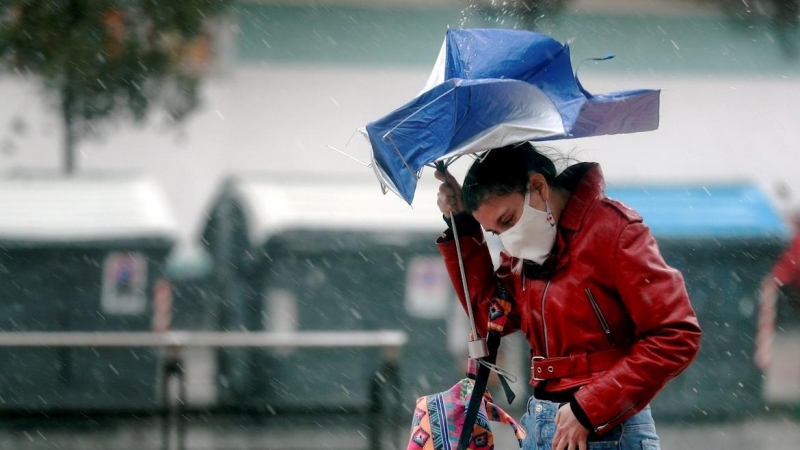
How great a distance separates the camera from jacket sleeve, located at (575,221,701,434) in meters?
2.48

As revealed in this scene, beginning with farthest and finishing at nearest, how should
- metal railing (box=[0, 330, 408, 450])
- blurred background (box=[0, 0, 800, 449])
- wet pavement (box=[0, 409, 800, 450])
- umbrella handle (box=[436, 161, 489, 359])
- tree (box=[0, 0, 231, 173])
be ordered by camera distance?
tree (box=[0, 0, 231, 173]), blurred background (box=[0, 0, 800, 449]), wet pavement (box=[0, 409, 800, 450]), metal railing (box=[0, 330, 408, 450]), umbrella handle (box=[436, 161, 489, 359])

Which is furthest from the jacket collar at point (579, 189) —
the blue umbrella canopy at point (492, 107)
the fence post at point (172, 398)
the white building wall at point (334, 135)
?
the white building wall at point (334, 135)

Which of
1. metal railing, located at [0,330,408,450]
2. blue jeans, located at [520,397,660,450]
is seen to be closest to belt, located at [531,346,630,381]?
blue jeans, located at [520,397,660,450]

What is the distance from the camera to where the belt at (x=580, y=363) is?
2.64m

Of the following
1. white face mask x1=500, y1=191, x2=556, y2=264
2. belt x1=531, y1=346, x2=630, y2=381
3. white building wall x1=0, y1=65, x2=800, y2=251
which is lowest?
belt x1=531, y1=346, x2=630, y2=381

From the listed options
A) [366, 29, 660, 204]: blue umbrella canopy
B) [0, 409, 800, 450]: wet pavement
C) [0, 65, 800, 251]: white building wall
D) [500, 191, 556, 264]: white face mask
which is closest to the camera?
[366, 29, 660, 204]: blue umbrella canopy

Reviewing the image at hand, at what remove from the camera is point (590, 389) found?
8.38 ft

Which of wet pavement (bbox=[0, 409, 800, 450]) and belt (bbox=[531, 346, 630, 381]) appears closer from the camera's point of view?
belt (bbox=[531, 346, 630, 381])

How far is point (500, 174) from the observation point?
274cm

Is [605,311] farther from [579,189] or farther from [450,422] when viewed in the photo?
[450,422]

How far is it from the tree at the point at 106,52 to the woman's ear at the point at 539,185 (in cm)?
689

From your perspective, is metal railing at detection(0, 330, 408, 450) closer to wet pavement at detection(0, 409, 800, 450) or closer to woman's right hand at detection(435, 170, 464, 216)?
wet pavement at detection(0, 409, 800, 450)

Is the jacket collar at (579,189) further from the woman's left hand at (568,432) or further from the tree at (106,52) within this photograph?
the tree at (106,52)

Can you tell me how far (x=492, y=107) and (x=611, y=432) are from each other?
2.91 ft
